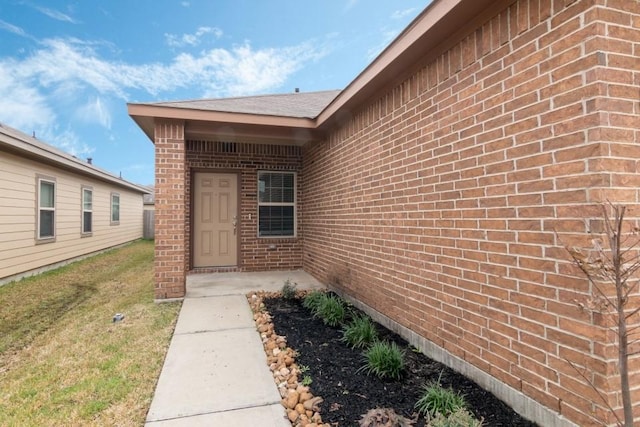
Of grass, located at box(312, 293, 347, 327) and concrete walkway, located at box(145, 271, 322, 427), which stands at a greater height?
grass, located at box(312, 293, 347, 327)

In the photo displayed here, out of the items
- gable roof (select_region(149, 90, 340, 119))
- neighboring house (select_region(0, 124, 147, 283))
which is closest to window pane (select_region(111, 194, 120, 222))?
neighboring house (select_region(0, 124, 147, 283))

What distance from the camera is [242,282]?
606 centimetres

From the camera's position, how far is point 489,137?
2.32 meters

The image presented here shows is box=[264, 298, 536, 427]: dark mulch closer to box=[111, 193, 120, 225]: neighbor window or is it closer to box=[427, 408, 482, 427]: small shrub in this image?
box=[427, 408, 482, 427]: small shrub

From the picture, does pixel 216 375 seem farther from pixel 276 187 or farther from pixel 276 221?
pixel 276 187

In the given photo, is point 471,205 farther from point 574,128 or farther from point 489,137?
point 574,128

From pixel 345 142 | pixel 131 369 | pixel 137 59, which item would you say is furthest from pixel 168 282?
pixel 137 59

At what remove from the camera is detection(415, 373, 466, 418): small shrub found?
2.13m

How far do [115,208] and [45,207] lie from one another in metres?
5.31

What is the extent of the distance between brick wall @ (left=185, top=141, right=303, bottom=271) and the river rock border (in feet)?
9.69

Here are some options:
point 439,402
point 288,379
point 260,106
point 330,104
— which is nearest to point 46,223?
point 260,106

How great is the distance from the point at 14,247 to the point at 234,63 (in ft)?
44.7

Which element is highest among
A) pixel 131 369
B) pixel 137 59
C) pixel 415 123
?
pixel 137 59

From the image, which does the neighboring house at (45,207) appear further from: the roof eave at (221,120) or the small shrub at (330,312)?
the small shrub at (330,312)
